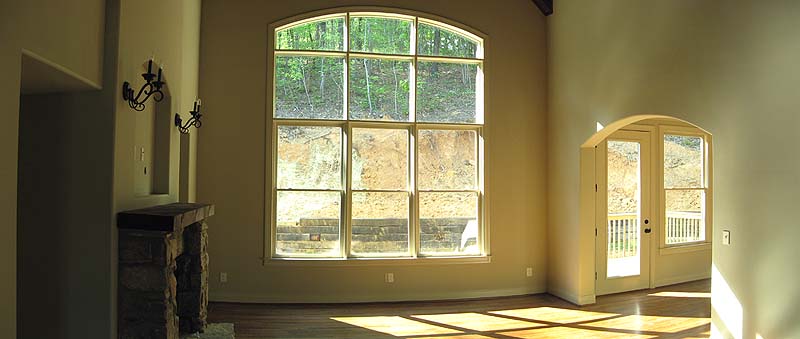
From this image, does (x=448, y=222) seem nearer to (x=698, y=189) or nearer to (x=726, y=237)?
(x=726, y=237)

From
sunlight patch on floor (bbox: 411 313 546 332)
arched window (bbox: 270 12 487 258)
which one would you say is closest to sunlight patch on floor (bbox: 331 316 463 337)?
sunlight patch on floor (bbox: 411 313 546 332)

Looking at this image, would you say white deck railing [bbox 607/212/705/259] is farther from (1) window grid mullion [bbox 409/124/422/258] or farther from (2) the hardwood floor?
(1) window grid mullion [bbox 409/124/422/258]

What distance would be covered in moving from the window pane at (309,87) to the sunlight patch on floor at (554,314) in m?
2.95

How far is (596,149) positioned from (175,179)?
4753 millimetres

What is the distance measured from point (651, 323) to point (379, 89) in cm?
383

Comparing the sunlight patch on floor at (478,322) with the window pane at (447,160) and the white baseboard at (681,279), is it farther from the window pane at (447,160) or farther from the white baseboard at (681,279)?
the white baseboard at (681,279)

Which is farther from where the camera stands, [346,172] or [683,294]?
[683,294]

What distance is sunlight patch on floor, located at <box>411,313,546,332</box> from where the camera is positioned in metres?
5.11

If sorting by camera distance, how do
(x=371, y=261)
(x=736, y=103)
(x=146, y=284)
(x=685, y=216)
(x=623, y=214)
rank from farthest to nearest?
(x=685, y=216), (x=623, y=214), (x=371, y=261), (x=736, y=103), (x=146, y=284)

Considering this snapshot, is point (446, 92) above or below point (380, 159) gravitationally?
above

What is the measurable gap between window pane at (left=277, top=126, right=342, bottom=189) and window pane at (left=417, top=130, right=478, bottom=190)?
100 centimetres

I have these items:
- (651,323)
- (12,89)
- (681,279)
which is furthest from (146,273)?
(681,279)

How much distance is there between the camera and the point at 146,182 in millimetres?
3920

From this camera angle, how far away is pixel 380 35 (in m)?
6.32
